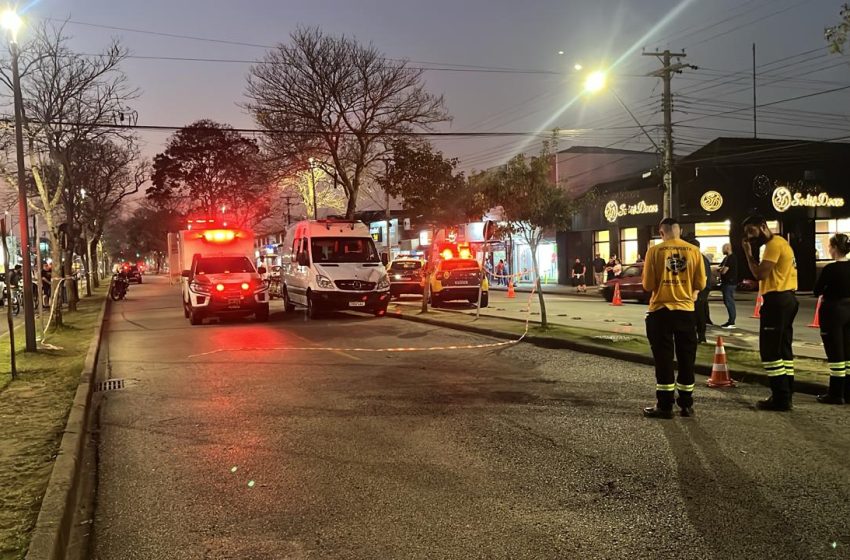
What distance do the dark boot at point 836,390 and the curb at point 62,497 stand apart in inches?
280

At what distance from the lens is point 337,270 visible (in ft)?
58.3

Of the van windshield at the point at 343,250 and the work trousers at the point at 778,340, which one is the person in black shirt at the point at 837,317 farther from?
the van windshield at the point at 343,250

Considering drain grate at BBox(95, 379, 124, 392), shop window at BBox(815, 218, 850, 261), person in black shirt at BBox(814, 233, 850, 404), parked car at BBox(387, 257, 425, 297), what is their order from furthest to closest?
shop window at BBox(815, 218, 850, 261) < parked car at BBox(387, 257, 425, 297) < drain grate at BBox(95, 379, 124, 392) < person in black shirt at BBox(814, 233, 850, 404)

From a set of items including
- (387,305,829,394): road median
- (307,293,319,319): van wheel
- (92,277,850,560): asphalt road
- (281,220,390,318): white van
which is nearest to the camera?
(92,277,850,560): asphalt road

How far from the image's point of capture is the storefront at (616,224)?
31.8 m

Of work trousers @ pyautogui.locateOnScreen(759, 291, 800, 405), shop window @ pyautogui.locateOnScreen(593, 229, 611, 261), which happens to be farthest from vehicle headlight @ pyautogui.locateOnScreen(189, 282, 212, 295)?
shop window @ pyautogui.locateOnScreen(593, 229, 611, 261)

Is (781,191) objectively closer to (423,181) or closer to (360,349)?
(423,181)

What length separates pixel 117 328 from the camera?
17625mm

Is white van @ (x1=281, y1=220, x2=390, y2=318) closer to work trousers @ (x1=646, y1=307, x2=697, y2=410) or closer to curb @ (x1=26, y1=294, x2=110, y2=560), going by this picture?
curb @ (x1=26, y1=294, x2=110, y2=560)

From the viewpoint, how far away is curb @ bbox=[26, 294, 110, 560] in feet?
12.2

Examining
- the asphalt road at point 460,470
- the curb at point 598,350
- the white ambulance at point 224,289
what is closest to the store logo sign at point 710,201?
the curb at point 598,350

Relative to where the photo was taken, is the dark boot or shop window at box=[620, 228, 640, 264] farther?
shop window at box=[620, 228, 640, 264]

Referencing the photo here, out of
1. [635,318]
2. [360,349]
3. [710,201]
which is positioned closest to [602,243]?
[710,201]

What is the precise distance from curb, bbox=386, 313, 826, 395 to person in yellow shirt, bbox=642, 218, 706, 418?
6.64ft
